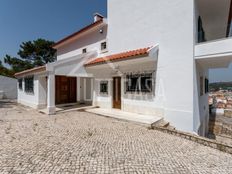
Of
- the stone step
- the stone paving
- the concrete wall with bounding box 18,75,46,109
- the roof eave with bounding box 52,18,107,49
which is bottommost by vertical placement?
the stone paving

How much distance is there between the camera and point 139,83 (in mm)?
10156

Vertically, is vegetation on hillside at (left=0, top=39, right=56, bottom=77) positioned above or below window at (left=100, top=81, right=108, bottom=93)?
above

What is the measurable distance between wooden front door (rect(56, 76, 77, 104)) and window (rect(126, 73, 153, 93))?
23.1 ft

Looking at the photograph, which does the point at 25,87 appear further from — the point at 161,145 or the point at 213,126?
the point at 213,126

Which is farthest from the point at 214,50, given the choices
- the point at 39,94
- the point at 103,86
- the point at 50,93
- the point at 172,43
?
the point at 39,94

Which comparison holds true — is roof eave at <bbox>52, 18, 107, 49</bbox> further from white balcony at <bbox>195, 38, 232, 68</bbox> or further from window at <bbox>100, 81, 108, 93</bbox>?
white balcony at <bbox>195, 38, 232, 68</bbox>

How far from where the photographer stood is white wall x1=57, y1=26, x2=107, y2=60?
13.4 meters

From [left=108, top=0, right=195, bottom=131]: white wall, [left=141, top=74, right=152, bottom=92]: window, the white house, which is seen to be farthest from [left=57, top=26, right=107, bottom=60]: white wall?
[left=141, top=74, right=152, bottom=92]: window

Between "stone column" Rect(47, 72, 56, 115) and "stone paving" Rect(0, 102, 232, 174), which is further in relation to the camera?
"stone column" Rect(47, 72, 56, 115)

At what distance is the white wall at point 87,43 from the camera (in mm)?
13413

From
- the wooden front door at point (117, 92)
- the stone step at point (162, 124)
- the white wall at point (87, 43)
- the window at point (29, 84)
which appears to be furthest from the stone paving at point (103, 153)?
the white wall at point (87, 43)

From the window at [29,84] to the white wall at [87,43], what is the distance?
512 centimetres

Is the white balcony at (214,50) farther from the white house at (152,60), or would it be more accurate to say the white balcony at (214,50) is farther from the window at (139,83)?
the window at (139,83)

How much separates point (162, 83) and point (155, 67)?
43.3 inches
